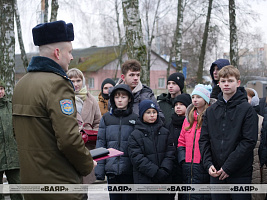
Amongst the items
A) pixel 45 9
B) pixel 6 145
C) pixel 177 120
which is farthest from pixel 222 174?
pixel 45 9

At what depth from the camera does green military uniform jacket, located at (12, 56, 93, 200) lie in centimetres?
283

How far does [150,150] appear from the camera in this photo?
4918mm

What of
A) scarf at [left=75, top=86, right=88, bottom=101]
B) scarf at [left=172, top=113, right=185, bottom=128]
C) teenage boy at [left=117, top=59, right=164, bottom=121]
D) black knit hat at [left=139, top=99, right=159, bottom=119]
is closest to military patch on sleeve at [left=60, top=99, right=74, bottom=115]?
black knit hat at [left=139, top=99, right=159, bottom=119]

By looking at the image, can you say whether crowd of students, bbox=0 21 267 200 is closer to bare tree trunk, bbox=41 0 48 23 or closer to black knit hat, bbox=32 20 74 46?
black knit hat, bbox=32 20 74 46

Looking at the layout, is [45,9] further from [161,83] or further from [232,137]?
[161,83]

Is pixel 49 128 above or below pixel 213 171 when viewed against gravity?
above

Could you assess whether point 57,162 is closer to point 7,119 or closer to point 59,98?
point 59,98

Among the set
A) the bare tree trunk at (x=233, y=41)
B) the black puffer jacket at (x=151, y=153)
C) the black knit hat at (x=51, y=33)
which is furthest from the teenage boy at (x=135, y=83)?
the bare tree trunk at (x=233, y=41)

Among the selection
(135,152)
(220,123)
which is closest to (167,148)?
(135,152)

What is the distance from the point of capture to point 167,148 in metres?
5.03

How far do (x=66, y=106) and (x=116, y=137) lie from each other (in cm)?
223

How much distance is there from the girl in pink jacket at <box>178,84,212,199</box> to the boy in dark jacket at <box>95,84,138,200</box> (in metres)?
0.75

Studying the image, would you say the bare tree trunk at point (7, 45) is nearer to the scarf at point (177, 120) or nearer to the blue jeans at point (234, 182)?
the scarf at point (177, 120)

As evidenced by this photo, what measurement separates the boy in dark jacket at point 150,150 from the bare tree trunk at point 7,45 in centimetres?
668
